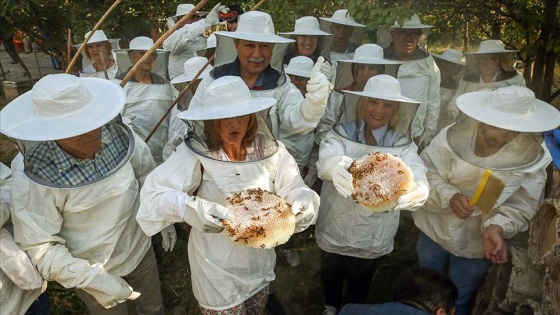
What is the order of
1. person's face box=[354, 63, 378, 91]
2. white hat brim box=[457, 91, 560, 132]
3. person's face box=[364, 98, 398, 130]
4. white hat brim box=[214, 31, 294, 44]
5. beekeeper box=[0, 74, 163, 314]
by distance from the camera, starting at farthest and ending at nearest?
1. person's face box=[354, 63, 378, 91]
2. white hat brim box=[214, 31, 294, 44]
3. person's face box=[364, 98, 398, 130]
4. white hat brim box=[457, 91, 560, 132]
5. beekeeper box=[0, 74, 163, 314]

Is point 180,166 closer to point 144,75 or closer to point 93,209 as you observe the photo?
point 93,209

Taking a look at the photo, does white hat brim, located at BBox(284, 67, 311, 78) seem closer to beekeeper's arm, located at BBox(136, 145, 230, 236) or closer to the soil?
the soil

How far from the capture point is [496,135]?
7.66 ft

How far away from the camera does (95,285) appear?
2.18 m

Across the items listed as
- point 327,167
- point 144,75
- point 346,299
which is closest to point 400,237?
point 346,299

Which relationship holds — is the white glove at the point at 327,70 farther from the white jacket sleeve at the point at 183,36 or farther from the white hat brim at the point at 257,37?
the white jacket sleeve at the point at 183,36

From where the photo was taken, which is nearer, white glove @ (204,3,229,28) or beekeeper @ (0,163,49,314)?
beekeeper @ (0,163,49,314)

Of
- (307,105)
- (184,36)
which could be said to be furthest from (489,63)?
(184,36)

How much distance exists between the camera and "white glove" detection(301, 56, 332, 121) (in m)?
2.47

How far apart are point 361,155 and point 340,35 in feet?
8.60

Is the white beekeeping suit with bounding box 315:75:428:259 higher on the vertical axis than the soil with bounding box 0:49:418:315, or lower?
higher

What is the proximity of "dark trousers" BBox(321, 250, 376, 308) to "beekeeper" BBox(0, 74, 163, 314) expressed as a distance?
140 cm

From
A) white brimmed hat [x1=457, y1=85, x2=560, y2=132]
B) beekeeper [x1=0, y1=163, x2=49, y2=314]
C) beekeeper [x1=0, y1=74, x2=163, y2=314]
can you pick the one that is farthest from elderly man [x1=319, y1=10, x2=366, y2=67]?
beekeeper [x1=0, y1=163, x2=49, y2=314]

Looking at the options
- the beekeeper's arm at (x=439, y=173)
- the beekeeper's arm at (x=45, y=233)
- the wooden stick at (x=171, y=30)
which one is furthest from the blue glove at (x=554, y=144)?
the beekeeper's arm at (x=45, y=233)
